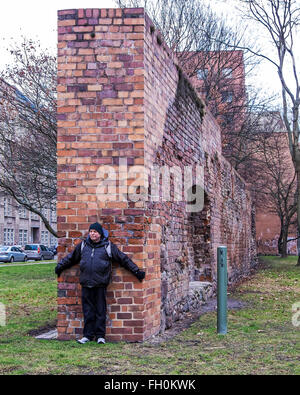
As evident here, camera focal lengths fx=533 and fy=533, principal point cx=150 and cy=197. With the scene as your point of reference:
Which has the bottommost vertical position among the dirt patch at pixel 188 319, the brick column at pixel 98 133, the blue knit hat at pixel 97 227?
the dirt patch at pixel 188 319

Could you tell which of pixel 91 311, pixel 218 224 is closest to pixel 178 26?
pixel 218 224

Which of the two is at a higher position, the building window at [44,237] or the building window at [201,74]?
the building window at [201,74]

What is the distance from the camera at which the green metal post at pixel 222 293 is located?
6.92 metres

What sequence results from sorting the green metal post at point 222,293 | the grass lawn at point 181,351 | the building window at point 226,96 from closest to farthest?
the grass lawn at point 181,351, the green metal post at point 222,293, the building window at point 226,96

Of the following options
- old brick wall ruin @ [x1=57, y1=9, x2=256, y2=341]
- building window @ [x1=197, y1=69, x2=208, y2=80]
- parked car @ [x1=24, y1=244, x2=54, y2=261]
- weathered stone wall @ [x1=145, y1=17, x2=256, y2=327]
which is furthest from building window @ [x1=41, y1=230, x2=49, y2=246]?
old brick wall ruin @ [x1=57, y1=9, x2=256, y2=341]

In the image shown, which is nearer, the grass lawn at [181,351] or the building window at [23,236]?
the grass lawn at [181,351]

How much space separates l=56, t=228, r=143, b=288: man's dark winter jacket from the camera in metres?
6.11

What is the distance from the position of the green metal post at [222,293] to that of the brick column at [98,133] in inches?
36.6

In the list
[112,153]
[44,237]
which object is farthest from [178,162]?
[44,237]

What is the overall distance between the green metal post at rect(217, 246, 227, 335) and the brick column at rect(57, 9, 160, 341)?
0.93 m

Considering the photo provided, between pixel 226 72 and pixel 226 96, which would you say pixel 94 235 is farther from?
pixel 226 72

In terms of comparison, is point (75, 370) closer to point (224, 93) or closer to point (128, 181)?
point (128, 181)

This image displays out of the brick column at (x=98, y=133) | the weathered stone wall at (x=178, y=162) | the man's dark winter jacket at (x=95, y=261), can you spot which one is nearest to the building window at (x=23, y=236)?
the weathered stone wall at (x=178, y=162)

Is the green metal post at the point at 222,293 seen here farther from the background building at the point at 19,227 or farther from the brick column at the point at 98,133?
the background building at the point at 19,227
